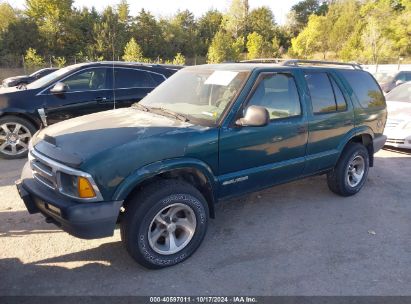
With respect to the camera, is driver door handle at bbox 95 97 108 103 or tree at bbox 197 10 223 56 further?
tree at bbox 197 10 223 56

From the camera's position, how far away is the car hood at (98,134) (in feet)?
9.29

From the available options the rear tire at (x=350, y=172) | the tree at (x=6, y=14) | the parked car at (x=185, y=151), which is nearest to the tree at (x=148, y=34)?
the tree at (x=6, y=14)

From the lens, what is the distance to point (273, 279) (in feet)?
10.0

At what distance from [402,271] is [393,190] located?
2396 millimetres

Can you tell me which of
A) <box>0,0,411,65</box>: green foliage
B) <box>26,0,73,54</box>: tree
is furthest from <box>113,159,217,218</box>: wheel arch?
<box>26,0,73,54</box>: tree

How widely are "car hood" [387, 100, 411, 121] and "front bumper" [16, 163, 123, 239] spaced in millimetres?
6861

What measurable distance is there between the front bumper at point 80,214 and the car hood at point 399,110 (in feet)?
22.5

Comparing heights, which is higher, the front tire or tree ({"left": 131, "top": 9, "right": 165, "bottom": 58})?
tree ({"left": 131, "top": 9, "right": 165, "bottom": 58})

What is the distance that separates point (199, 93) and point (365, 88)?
8.51 feet

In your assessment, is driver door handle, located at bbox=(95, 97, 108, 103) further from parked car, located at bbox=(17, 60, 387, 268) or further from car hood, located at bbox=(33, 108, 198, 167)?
car hood, located at bbox=(33, 108, 198, 167)

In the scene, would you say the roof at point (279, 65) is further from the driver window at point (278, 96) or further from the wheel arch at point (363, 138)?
the wheel arch at point (363, 138)

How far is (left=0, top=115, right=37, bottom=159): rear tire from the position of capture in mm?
6203

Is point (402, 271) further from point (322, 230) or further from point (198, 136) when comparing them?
point (198, 136)

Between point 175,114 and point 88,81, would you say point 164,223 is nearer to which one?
point 175,114
